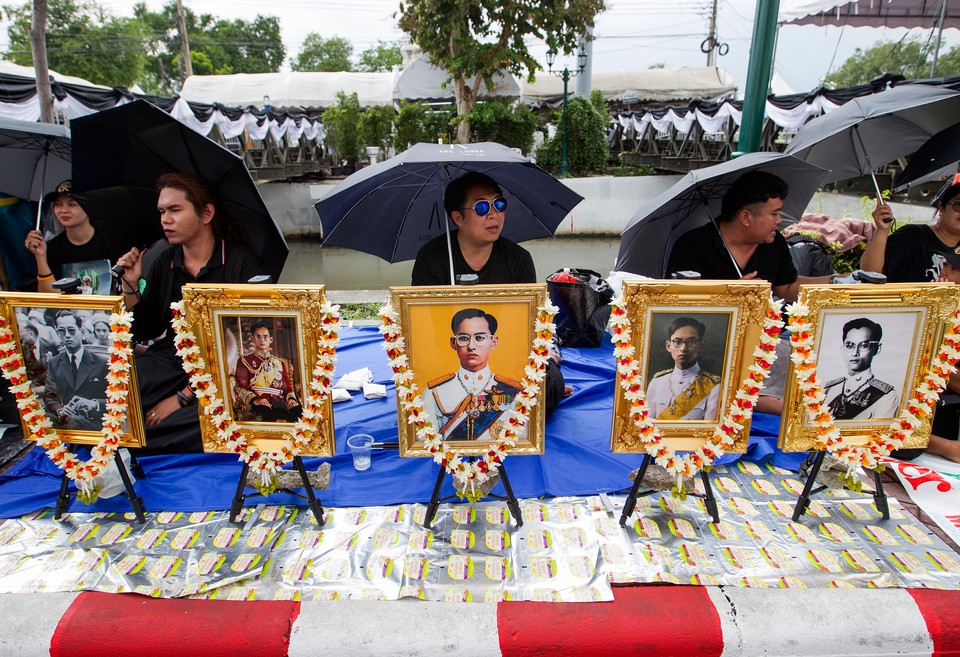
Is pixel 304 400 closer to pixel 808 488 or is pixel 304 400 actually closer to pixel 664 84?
pixel 808 488

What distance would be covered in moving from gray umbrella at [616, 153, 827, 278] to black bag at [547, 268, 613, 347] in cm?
133

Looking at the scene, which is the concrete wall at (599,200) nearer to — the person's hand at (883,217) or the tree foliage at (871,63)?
the person's hand at (883,217)

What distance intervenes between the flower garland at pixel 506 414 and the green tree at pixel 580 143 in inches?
585

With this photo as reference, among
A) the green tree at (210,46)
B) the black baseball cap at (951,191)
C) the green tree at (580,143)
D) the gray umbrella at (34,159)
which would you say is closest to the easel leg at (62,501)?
the gray umbrella at (34,159)

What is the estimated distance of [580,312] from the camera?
514 cm

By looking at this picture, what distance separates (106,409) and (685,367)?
276 centimetres

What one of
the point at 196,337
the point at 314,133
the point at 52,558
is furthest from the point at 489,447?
the point at 314,133

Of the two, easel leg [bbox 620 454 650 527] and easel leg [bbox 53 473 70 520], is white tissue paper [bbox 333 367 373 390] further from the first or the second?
easel leg [bbox 620 454 650 527]

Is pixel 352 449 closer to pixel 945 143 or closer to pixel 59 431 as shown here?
pixel 59 431

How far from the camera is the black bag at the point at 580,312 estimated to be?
201 inches

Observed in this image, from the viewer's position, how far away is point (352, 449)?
3.32 m

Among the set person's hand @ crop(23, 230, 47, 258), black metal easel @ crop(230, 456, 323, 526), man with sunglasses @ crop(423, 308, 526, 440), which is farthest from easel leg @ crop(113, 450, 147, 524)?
person's hand @ crop(23, 230, 47, 258)

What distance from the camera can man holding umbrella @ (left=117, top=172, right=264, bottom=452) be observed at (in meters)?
3.06

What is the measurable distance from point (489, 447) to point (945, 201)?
3.12 metres
